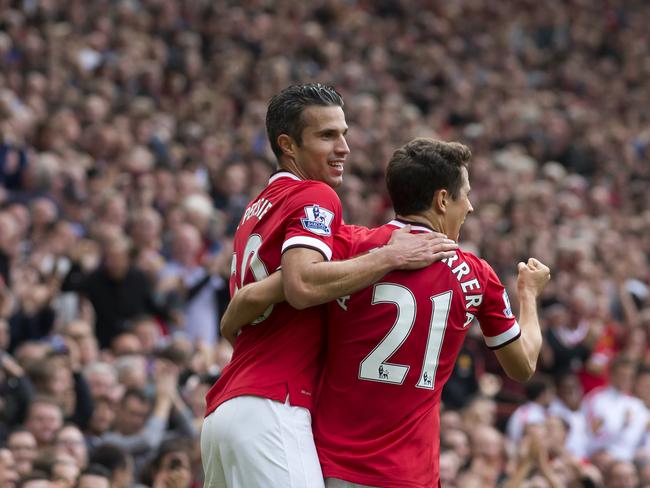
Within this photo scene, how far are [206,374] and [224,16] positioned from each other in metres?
9.67

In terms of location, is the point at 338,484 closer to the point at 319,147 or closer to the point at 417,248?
the point at 417,248

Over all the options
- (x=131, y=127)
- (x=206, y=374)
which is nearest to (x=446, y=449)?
(x=206, y=374)

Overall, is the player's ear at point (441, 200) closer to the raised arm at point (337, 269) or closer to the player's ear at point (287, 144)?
the raised arm at point (337, 269)

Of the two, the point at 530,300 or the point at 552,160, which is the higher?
the point at 552,160

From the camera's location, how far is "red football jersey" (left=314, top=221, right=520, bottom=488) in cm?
495

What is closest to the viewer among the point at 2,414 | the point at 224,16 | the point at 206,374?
the point at 2,414

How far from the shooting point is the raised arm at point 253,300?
4895 mm

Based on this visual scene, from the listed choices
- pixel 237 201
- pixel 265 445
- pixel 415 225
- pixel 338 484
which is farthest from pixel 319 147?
pixel 237 201

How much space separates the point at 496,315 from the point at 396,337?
1.63ft

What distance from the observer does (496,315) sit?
520cm

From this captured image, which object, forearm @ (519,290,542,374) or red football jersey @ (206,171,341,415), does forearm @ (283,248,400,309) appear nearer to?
red football jersey @ (206,171,341,415)

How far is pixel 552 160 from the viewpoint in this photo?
18.2 m

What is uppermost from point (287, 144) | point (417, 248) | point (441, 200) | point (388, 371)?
point (287, 144)

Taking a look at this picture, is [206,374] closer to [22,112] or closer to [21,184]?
[21,184]
